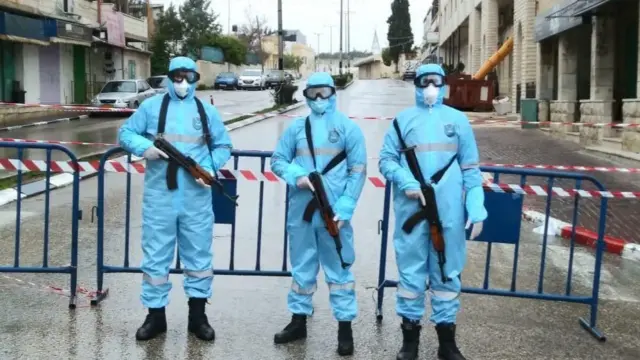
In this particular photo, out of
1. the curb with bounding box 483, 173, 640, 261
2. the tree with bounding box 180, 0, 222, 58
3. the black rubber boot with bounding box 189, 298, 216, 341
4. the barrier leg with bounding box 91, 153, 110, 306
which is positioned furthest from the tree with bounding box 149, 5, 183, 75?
the black rubber boot with bounding box 189, 298, 216, 341

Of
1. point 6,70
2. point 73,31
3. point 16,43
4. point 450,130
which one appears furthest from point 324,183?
point 73,31

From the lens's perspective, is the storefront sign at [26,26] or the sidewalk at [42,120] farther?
the storefront sign at [26,26]

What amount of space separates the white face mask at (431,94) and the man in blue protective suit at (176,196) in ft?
4.74

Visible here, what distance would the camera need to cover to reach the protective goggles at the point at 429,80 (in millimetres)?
4695

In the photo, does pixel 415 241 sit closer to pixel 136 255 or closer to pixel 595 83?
pixel 136 255

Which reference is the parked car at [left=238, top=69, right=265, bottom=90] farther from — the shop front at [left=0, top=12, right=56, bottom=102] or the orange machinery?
the shop front at [left=0, top=12, right=56, bottom=102]

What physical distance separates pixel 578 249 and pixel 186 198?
4.75 m

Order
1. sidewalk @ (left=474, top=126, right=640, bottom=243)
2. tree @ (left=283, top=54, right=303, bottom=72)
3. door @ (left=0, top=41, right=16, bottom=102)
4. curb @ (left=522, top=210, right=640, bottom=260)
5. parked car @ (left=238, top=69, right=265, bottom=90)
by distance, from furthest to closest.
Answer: tree @ (left=283, top=54, right=303, bottom=72), parked car @ (left=238, top=69, right=265, bottom=90), door @ (left=0, top=41, right=16, bottom=102), sidewalk @ (left=474, top=126, right=640, bottom=243), curb @ (left=522, top=210, right=640, bottom=260)

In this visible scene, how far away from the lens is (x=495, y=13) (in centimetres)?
3606

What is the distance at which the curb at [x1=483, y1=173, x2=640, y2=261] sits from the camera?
7.65 m

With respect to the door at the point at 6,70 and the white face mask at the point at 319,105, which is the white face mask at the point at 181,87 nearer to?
the white face mask at the point at 319,105

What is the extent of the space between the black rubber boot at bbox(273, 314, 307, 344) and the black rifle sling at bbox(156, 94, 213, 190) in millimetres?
1188

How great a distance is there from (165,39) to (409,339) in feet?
189

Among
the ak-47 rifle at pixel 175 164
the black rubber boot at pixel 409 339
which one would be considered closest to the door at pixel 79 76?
the ak-47 rifle at pixel 175 164
